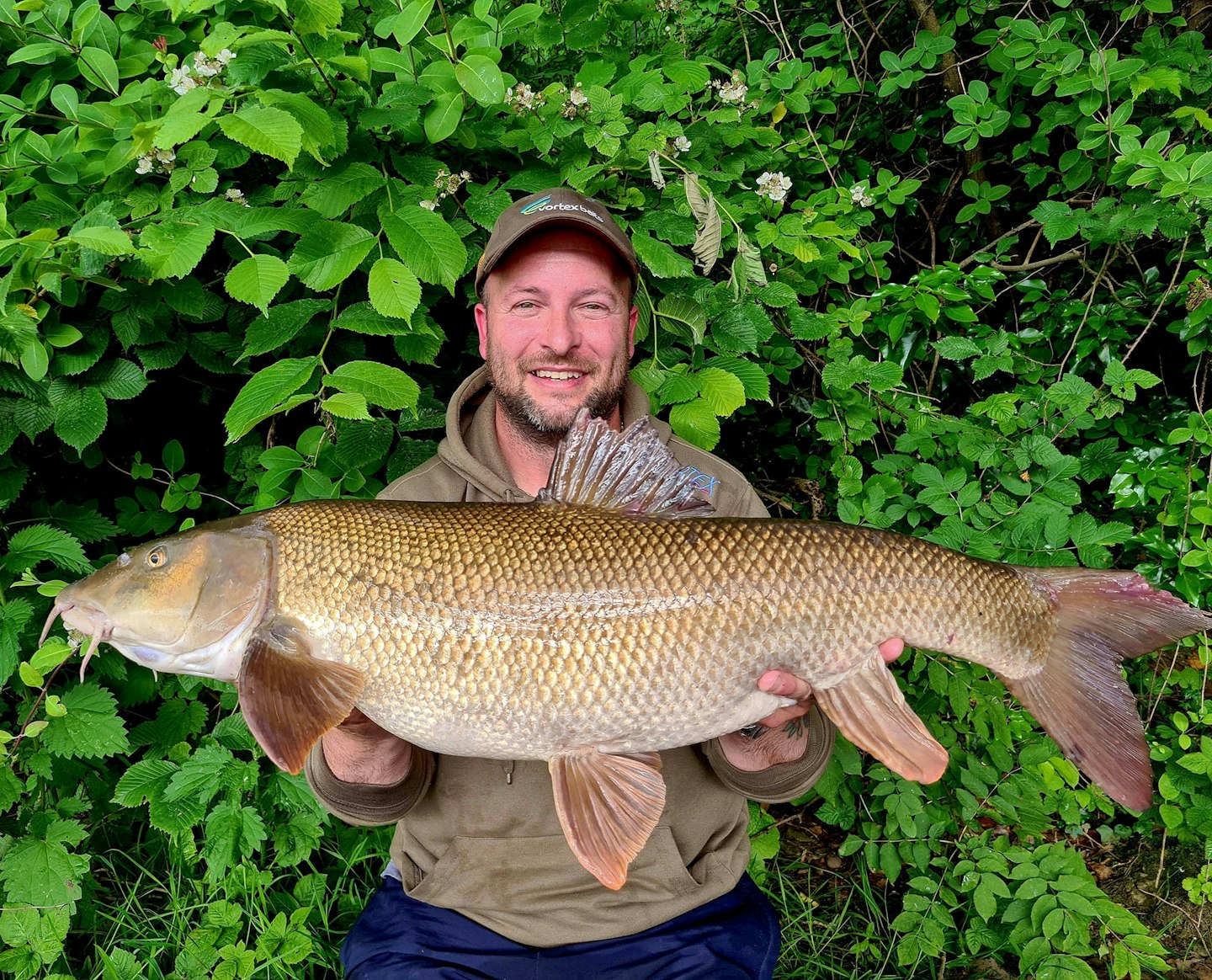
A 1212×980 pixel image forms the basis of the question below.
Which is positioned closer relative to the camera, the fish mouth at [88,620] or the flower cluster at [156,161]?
the fish mouth at [88,620]

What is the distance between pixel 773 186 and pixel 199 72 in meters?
1.77

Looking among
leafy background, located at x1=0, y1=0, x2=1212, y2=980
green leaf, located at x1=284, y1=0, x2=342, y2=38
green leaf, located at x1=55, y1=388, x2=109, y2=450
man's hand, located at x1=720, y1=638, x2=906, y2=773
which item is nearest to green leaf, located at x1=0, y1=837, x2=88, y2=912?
leafy background, located at x1=0, y1=0, x2=1212, y2=980

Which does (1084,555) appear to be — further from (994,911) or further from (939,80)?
(939,80)

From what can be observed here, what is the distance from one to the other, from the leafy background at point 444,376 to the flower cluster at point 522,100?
0.01 metres

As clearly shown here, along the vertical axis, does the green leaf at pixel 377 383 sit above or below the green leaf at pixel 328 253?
below

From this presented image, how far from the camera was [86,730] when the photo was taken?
8.07ft

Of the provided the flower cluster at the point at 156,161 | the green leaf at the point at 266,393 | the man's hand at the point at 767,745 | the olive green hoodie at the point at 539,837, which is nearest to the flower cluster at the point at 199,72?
the flower cluster at the point at 156,161

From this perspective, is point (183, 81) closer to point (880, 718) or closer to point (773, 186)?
point (773, 186)

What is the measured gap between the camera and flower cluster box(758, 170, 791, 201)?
2.98m

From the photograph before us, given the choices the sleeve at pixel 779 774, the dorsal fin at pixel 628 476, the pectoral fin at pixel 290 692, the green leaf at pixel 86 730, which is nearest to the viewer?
the pectoral fin at pixel 290 692

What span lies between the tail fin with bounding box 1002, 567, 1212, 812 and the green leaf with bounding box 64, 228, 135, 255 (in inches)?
86.8

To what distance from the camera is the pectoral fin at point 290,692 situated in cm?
173

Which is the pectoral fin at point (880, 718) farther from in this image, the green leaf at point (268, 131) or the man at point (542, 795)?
the green leaf at point (268, 131)

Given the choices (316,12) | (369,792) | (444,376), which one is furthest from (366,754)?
(316,12)
